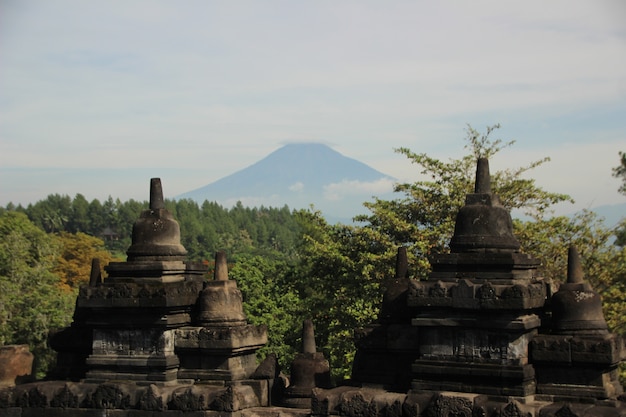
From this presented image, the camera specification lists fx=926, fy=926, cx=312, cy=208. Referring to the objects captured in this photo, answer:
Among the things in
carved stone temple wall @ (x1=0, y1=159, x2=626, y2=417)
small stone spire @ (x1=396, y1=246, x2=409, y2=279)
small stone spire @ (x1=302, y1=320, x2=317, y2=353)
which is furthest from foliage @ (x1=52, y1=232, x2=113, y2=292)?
small stone spire @ (x1=396, y1=246, x2=409, y2=279)

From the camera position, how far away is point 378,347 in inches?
536

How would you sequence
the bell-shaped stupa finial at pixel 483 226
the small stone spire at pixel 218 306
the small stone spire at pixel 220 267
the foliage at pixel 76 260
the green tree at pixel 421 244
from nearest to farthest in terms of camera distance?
the bell-shaped stupa finial at pixel 483 226 < the small stone spire at pixel 218 306 < the small stone spire at pixel 220 267 < the green tree at pixel 421 244 < the foliage at pixel 76 260

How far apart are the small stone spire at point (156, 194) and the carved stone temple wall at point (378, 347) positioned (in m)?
0.02

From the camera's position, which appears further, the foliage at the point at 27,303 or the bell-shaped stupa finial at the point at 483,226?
the foliage at the point at 27,303

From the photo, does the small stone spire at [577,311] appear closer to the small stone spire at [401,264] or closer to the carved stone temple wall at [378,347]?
the carved stone temple wall at [378,347]

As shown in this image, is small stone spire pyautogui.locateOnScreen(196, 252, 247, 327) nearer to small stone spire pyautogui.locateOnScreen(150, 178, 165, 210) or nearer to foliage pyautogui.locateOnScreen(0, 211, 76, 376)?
small stone spire pyautogui.locateOnScreen(150, 178, 165, 210)

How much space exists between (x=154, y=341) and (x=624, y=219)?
25435 millimetres

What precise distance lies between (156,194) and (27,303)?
3084 cm

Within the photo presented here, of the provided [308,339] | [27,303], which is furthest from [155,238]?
[27,303]

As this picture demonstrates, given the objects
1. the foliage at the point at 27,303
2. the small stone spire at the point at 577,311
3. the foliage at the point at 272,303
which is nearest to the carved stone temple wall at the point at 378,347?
the small stone spire at the point at 577,311

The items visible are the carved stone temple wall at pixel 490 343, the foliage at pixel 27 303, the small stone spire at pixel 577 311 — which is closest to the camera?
the carved stone temple wall at pixel 490 343

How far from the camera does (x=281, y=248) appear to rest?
454 feet

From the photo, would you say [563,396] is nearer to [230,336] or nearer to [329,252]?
[230,336]

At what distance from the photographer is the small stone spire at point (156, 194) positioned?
1547 centimetres
